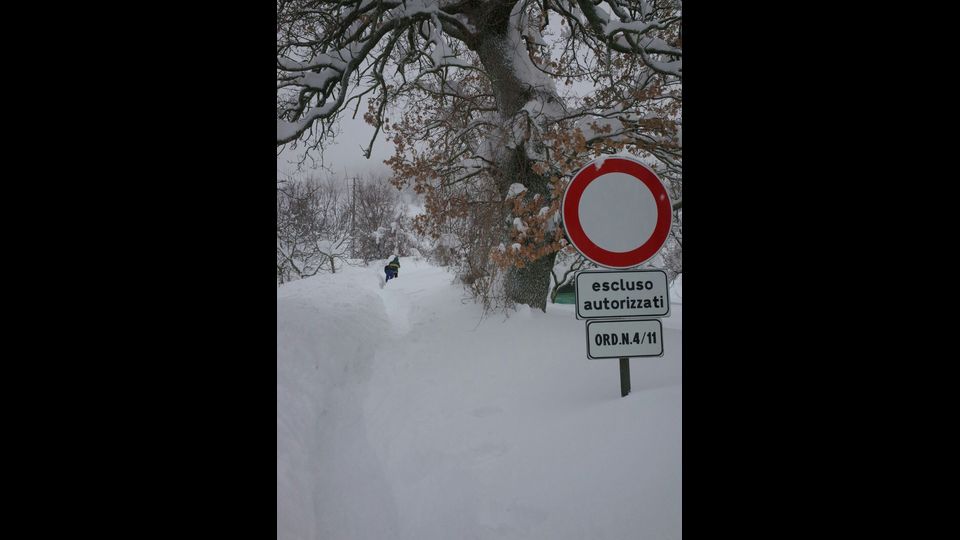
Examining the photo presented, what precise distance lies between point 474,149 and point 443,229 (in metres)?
1.01

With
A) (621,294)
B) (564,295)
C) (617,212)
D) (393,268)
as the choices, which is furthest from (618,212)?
(393,268)

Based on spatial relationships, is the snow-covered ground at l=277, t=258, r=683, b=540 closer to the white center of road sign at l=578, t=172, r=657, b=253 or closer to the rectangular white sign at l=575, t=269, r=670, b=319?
the rectangular white sign at l=575, t=269, r=670, b=319

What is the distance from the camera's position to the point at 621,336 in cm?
204

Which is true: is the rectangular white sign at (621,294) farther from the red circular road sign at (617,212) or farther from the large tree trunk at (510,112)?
the large tree trunk at (510,112)

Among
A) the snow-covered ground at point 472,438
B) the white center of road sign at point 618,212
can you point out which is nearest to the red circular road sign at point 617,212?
the white center of road sign at point 618,212

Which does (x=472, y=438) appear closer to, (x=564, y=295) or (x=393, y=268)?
(x=564, y=295)

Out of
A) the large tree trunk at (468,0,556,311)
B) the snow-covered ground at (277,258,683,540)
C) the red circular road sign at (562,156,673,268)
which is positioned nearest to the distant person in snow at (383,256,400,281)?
the large tree trunk at (468,0,556,311)

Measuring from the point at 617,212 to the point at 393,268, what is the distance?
19.8 feet

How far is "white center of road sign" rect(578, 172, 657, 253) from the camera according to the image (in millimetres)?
2061
